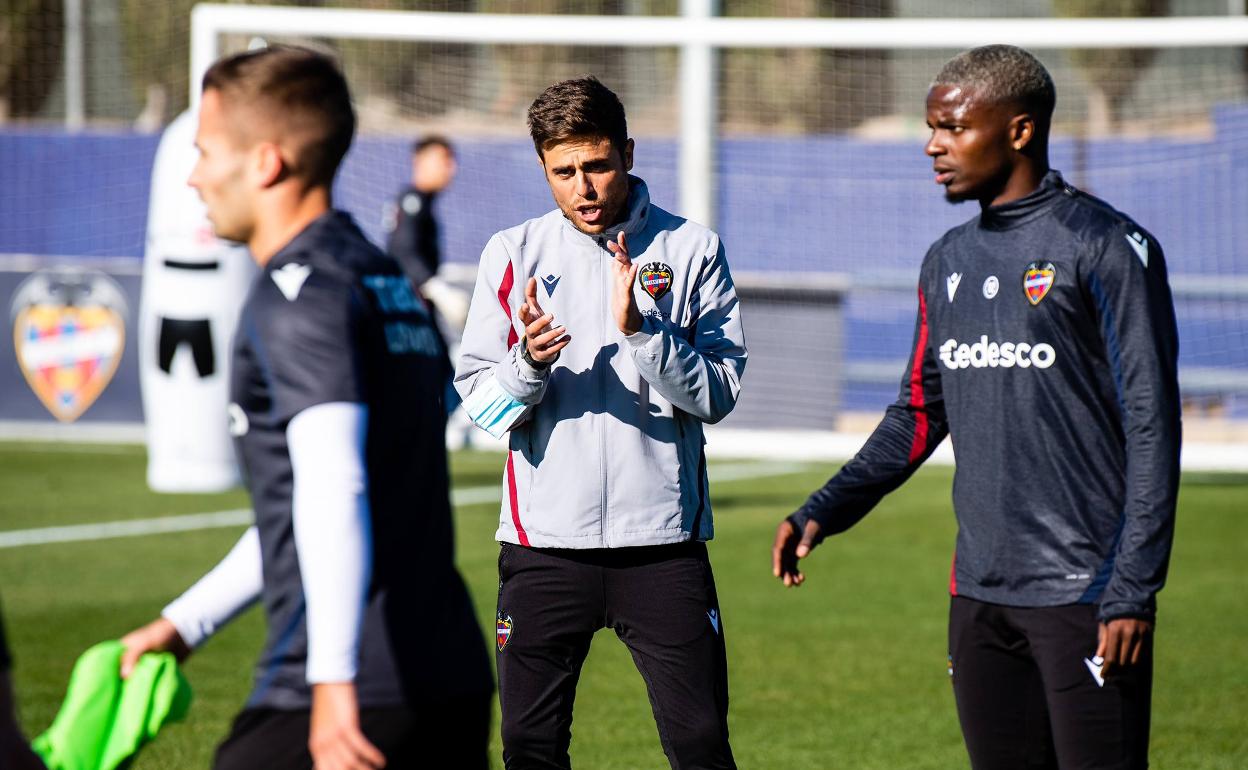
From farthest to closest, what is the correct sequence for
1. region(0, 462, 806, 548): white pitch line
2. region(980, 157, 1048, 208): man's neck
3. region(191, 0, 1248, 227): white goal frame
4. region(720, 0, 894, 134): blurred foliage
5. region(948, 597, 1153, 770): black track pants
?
region(720, 0, 894, 134): blurred foliage → region(191, 0, 1248, 227): white goal frame → region(0, 462, 806, 548): white pitch line → region(980, 157, 1048, 208): man's neck → region(948, 597, 1153, 770): black track pants

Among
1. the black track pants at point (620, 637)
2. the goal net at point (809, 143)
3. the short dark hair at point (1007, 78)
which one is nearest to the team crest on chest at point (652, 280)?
the black track pants at point (620, 637)

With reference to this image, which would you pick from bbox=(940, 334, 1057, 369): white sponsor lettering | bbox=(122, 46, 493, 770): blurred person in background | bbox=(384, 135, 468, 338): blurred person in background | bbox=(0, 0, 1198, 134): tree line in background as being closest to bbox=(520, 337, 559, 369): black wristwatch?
bbox=(122, 46, 493, 770): blurred person in background

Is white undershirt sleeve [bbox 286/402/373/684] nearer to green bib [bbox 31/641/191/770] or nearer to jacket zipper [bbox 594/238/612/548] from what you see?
green bib [bbox 31/641/191/770]

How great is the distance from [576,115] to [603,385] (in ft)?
2.11

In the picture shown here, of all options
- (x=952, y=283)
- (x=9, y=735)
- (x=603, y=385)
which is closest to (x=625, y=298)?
(x=603, y=385)

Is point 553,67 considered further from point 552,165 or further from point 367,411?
point 367,411

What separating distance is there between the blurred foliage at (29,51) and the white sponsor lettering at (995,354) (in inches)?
1277

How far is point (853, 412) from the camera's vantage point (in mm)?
15102

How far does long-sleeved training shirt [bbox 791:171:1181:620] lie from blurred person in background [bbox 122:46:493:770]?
50.2 inches

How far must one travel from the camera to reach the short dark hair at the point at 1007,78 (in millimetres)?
3676

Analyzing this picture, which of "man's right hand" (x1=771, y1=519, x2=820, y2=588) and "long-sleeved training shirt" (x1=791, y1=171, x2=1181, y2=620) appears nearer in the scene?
"long-sleeved training shirt" (x1=791, y1=171, x2=1181, y2=620)

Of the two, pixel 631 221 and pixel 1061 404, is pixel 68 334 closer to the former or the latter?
pixel 631 221

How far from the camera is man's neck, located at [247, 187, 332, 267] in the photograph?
9.70 feet

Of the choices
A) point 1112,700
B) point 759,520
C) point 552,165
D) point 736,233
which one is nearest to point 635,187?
point 552,165
